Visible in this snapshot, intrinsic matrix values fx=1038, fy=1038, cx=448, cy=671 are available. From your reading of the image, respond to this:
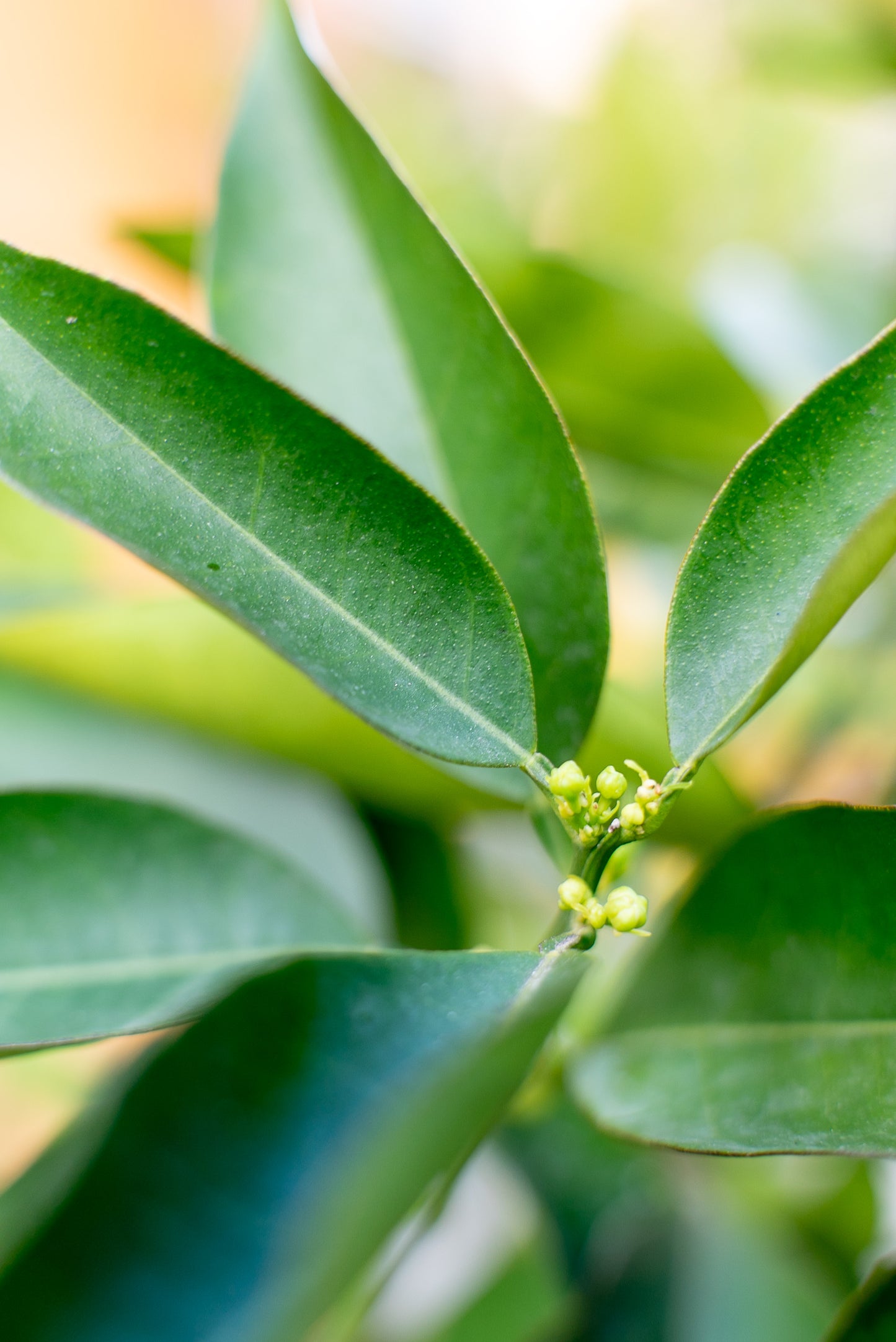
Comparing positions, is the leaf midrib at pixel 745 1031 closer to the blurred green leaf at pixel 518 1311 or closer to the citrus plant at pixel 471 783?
the citrus plant at pixel 471 783

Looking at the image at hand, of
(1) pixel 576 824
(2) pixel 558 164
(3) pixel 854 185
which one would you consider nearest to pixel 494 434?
(1) pixel 576 824

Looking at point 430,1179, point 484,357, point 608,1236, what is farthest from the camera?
point 608,1236

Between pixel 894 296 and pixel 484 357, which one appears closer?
pixel 484 357

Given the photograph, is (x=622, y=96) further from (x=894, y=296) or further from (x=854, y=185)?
(x=894, y=296)

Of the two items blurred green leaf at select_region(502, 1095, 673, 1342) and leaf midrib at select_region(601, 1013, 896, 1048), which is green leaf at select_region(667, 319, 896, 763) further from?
blurred green leaf at select_region(502, 1095, 673, 1342)

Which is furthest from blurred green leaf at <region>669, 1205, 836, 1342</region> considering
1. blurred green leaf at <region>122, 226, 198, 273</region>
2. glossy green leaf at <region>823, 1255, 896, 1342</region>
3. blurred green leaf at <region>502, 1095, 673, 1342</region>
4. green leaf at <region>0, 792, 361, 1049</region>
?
blurred green leaf at <region>122, 226, 198, 273</region>

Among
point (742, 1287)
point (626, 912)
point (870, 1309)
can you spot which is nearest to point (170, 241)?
point (626, 912)

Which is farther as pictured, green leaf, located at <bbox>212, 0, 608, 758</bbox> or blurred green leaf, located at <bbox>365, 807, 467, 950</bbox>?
blurred green leaf, located at <bbox>365, 807, 467, 950</bbox>
